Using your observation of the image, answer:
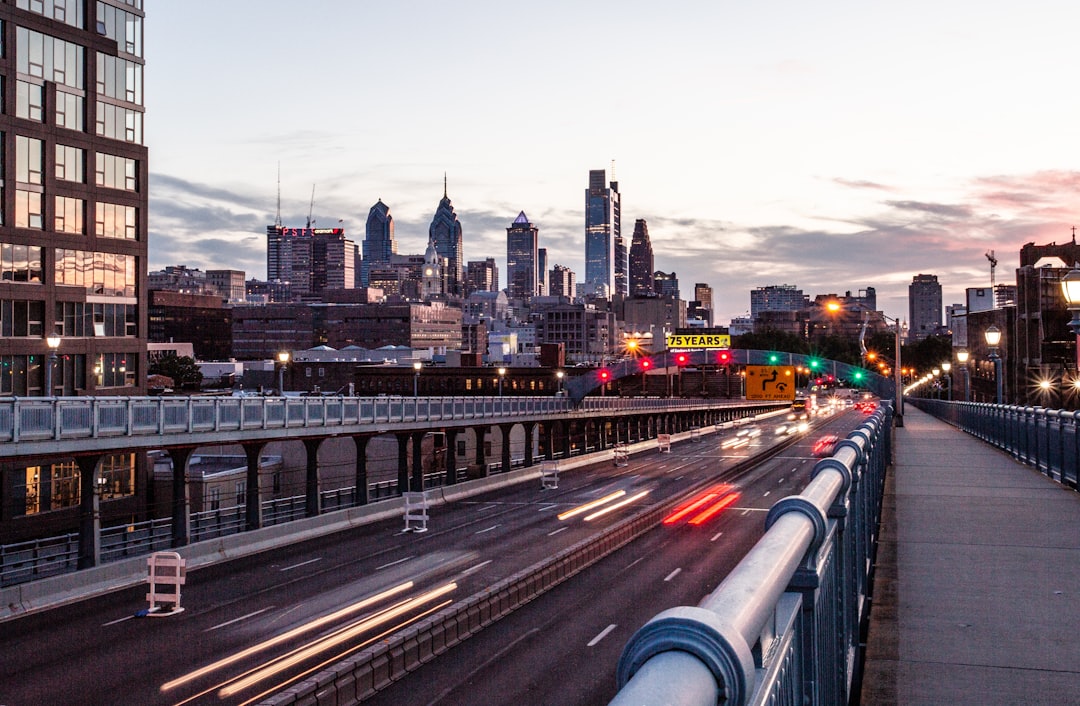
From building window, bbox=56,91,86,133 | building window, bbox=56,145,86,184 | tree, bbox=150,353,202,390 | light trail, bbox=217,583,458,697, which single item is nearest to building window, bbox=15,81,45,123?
building window, bbox=56,91,86,133

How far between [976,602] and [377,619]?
70.8 feet

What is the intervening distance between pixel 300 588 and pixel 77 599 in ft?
22.4

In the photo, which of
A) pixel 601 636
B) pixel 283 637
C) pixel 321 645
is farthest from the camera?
pixel 601 636

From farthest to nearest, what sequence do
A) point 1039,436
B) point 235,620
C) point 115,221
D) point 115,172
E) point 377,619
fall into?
1. point 115,221
2. point 115,172
3. point 235,620
4. point 377,619
5. point 1039,436

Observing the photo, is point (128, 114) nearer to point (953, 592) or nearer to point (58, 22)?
point (58, 22)

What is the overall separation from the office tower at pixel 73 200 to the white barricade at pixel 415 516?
21.2 m

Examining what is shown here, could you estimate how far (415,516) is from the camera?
157 ft

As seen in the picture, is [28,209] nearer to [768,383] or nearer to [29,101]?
[29,101]

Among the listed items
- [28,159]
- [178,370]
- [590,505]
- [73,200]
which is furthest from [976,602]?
[178,370]

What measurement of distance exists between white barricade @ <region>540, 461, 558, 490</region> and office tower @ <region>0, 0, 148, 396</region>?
86.2 feet

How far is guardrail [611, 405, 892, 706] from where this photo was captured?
2590 millimetres

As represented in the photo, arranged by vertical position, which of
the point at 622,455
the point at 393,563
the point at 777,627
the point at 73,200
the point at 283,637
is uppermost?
the point at 73,200

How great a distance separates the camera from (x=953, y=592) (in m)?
9.23

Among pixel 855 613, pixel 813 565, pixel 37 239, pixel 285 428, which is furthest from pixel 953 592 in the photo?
pixel 37 239
